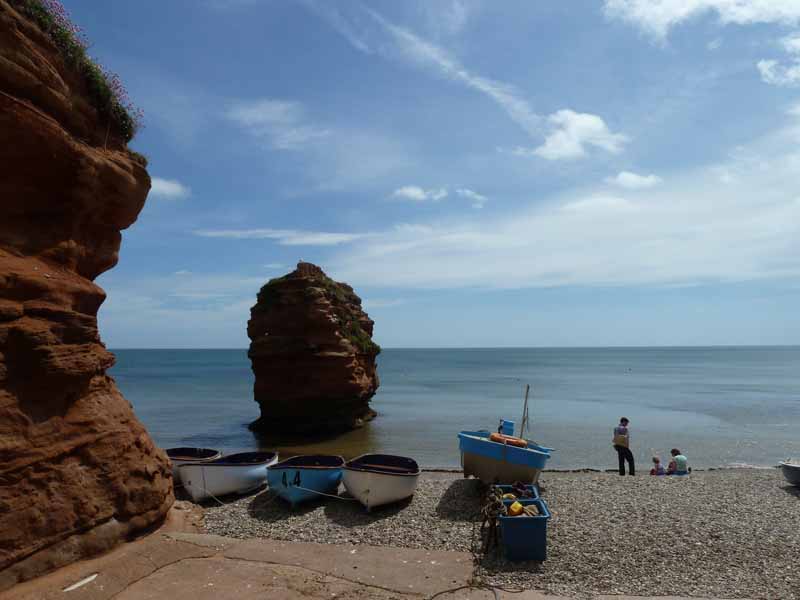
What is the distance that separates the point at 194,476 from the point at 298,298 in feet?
67.1

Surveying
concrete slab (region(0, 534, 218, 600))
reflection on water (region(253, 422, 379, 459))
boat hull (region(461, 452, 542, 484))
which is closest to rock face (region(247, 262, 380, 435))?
reflection on water (region(253, 422, 379, 459))

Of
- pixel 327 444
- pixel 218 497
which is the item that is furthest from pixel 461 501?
pixel 327 444

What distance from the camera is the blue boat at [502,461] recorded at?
15.2m

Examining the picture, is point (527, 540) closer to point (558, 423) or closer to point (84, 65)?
point (84, 65)

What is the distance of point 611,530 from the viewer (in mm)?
11805

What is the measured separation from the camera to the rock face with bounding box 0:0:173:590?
859 cm

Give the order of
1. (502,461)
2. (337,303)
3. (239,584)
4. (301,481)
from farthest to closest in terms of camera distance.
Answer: (337,303) < (502,461) < (301,481) < (239,584)

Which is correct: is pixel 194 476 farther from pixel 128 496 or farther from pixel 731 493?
pixel 731 493

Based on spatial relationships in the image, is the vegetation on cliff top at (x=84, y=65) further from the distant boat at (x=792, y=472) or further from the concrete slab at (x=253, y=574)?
the distant boat at (x=792, y=472)

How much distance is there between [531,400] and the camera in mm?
62594

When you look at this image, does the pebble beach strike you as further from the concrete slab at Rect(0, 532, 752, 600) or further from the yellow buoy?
the yellow buoy

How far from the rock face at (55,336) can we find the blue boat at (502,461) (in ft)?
27.6

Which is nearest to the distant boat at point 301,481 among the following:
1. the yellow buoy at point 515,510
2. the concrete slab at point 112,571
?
the concrete slab at point 112,571

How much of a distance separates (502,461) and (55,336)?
37.6 feet
